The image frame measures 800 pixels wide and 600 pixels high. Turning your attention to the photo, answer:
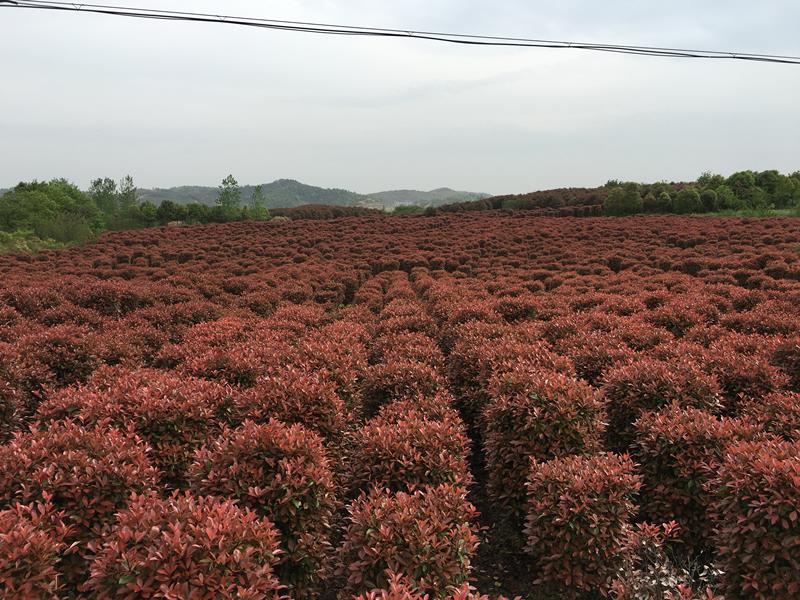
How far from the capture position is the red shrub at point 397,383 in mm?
5969

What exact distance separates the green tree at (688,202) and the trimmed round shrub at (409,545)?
175 feet

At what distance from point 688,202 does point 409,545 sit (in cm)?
5451

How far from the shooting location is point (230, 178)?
3477 inches

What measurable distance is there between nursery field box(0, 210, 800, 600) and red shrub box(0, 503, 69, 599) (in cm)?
1

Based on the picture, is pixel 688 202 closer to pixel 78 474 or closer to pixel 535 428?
pixel 535 428

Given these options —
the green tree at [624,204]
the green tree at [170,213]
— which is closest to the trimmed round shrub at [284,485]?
the green tree at [624,204]

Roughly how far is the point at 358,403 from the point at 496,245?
23.6 meters

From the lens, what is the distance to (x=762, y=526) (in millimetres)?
3193

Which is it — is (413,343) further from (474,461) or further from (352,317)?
(352,317)

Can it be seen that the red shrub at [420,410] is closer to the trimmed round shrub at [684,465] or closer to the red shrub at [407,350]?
the red shrub at [407,350]

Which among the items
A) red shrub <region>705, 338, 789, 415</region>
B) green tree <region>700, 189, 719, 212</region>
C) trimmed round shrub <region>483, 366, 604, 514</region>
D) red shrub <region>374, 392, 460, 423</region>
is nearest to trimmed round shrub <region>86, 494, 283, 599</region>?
red shrub <region>374, 392, 460, 423</region>

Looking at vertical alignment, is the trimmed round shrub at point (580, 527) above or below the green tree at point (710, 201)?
below

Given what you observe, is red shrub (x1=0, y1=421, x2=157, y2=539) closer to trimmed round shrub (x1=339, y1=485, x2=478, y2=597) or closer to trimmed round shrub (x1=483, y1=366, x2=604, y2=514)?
trimmed round shrub (x1=339, y1=485, x2=478, y2=597)

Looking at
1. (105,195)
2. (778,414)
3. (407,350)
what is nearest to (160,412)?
(407,350)
